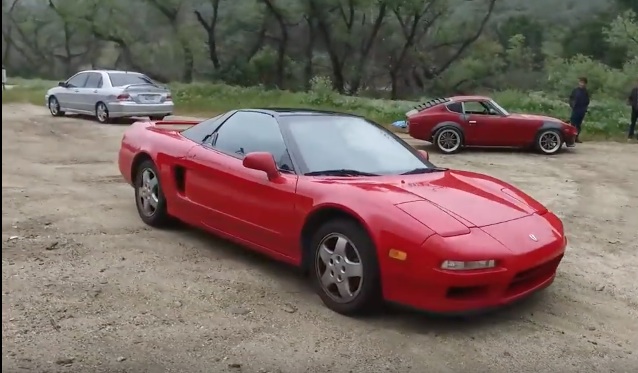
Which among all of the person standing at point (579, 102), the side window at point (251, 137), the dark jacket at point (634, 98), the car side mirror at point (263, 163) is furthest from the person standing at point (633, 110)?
the car side mirror at point (263, 163)

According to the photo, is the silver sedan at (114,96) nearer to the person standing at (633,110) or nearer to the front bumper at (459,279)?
the person standing at (633,110)

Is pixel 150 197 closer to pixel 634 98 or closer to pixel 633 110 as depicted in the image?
pixel 634 98

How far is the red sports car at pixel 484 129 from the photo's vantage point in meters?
13.6

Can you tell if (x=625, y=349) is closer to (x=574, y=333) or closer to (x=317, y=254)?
(x=574, y=333)

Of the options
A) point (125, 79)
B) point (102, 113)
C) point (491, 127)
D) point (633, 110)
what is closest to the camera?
point (491, 127)

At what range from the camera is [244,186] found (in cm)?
502

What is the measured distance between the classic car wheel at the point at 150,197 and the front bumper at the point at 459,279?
2.68 meters

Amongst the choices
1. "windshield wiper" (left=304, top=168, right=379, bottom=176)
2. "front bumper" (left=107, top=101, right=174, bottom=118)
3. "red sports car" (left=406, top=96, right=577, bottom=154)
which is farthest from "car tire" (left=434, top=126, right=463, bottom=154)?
"windshield wiper" (left=304, top=168, right=379, bottom=176)

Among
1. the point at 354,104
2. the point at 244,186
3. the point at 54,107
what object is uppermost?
the point at 244,186

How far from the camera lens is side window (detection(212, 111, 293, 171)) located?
200 inches

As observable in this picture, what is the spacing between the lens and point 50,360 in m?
3.50

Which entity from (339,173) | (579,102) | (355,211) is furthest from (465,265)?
(579,102)

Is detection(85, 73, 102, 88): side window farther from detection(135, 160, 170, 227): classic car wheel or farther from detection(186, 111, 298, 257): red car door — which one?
detection(186, 111, 298, 257): red car door

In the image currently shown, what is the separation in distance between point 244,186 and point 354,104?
→ 18.2m
